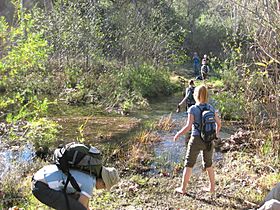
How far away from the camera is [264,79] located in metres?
8.24

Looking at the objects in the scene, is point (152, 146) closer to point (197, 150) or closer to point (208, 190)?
point (208, 190)

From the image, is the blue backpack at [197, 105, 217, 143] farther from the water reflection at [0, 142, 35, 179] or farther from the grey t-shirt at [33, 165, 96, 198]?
the water reflection at [0, 142, 35, 179]

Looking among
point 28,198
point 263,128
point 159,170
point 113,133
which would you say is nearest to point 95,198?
point 28,198

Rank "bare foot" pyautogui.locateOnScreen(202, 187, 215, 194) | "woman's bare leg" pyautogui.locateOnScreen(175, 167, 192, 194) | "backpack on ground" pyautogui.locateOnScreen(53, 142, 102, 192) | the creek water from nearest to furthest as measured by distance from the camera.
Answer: "backpack on ground" pyautogui.locateOnScreen(53, 142, 102, 192) → "woman's bare leg" pyautogui.locateOnScreen(175, 167, 192, 194) → "bare foot" pyautogui.locateOnScreen(202, 187, 215, 194) → the creek water

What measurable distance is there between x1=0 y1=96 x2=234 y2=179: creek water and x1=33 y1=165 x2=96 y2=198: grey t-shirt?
292cm

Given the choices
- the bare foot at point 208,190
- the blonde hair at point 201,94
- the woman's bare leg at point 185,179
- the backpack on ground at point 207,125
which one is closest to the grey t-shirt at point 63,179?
the backpack on ground at point 207,125

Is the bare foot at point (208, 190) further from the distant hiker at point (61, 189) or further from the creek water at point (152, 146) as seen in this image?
the distant hiker at point (61, 189)

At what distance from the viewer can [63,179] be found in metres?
3.66

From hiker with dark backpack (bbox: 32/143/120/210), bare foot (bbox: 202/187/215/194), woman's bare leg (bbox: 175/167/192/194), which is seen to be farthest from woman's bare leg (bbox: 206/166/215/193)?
hiker with dark backpack (bbox: 32/143/120/210)


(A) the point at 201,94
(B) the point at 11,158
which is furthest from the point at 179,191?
(B) the point at 11,158

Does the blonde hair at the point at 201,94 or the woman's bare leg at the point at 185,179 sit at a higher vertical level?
the blonde hair at the point at 201,94

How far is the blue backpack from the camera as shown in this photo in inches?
234

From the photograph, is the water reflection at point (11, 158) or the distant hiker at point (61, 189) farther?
the water reflection at point (11, 158)

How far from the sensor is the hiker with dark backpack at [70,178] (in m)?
3.61
